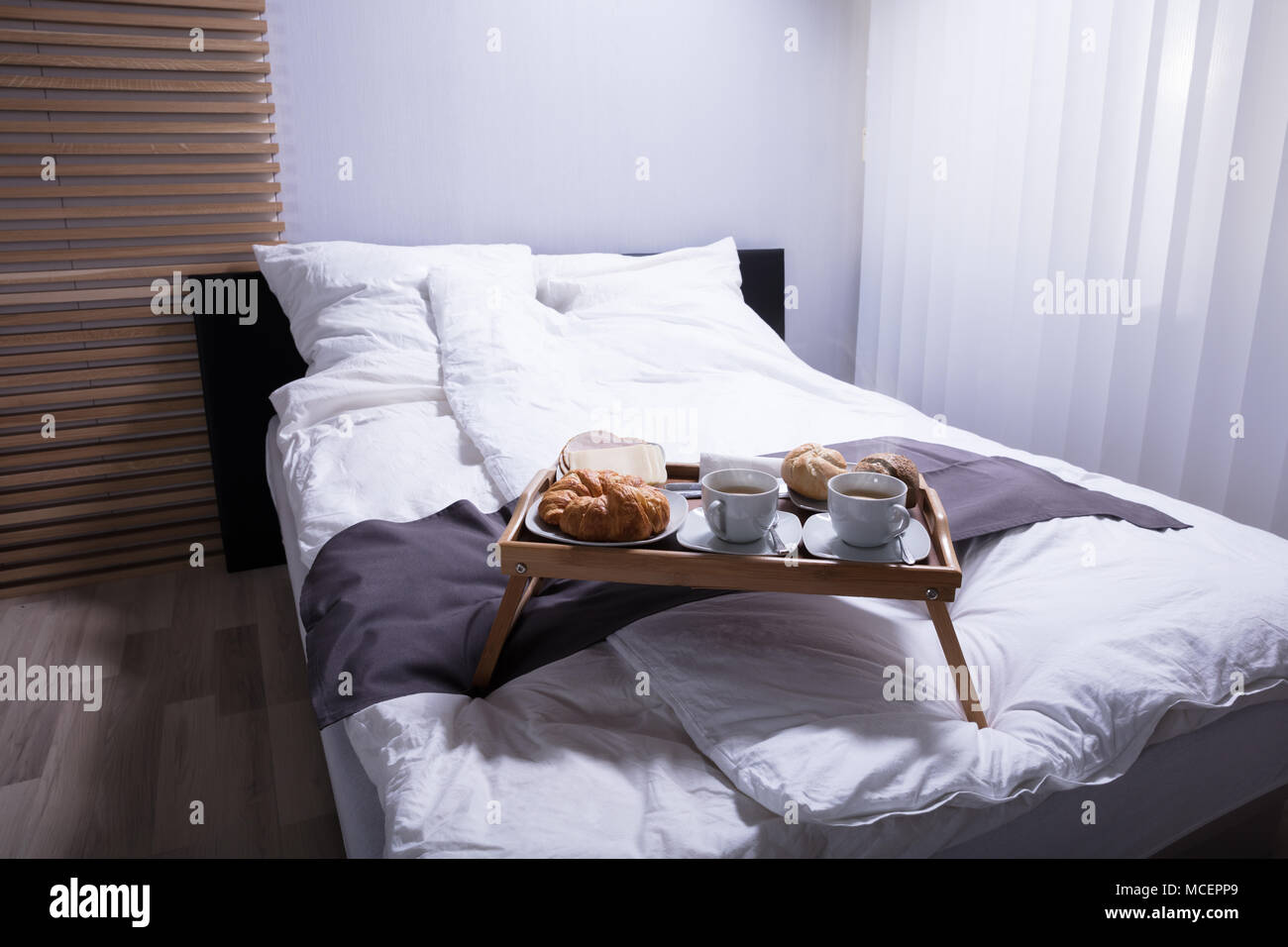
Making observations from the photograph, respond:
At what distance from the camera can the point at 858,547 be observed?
3.43ft

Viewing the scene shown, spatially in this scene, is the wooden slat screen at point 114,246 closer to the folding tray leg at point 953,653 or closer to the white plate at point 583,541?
the white plate at point 583,541

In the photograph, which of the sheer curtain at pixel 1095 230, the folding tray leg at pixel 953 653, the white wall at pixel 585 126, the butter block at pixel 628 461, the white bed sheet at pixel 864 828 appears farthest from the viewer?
the white wall at pixel 585 126

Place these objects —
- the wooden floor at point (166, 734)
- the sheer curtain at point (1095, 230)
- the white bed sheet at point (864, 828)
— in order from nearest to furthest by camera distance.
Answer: the white bed sheet at point (864, 828) → the wooden floor at point (166, 734) → the sheer curtain at point (1095, 230)

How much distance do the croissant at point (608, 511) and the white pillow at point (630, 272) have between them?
1.58m

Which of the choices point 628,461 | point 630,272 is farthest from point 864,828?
point 630,272

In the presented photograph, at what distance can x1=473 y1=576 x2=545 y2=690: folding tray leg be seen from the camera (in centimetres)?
106

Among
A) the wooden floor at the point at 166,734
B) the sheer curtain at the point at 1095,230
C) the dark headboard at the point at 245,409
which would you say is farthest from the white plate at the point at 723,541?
the dark headboard at the point at 245,409

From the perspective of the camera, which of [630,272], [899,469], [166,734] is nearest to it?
[899,469]

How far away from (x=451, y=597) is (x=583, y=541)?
28 centimetres

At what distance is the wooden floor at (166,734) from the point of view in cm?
149

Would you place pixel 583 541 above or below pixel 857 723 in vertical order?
above

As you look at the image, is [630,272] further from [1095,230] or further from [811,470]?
[811,470]

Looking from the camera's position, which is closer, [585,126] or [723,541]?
[723,541]

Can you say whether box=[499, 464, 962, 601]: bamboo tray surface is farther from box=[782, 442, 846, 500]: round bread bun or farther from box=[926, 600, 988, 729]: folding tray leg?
box=[782, 442, 846, 500]: round bread bun
